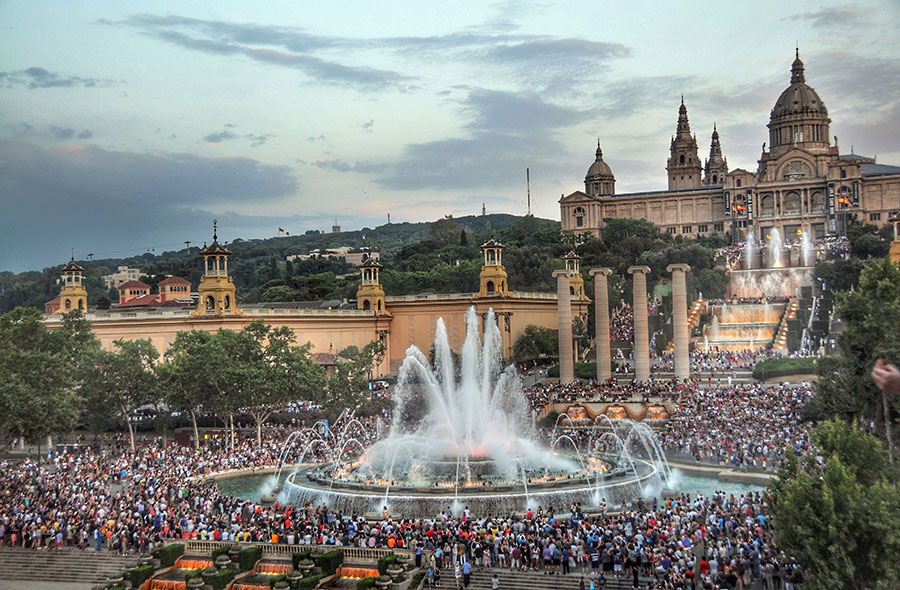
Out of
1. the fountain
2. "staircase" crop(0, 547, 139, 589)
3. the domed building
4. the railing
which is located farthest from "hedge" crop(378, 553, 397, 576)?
the domed building

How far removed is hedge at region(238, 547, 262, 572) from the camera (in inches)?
955

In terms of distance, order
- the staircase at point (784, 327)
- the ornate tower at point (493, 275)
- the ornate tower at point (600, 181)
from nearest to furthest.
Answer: the staircase at point (784, 327), the ornate tower at point (493, 275), the ornate tower at point (600, 181)

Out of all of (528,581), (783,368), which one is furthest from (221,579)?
(783,368)

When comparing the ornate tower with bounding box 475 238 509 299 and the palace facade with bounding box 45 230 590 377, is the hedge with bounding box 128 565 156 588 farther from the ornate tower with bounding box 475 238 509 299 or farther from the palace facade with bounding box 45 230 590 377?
the ornate tower with bounding box 475 238 509 299

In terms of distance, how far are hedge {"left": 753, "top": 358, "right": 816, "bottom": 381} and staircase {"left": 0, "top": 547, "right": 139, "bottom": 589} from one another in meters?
37.5

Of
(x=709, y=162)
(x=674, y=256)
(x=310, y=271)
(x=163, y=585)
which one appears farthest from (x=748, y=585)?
(x=709, y=162)

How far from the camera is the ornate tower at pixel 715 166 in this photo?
513 feet

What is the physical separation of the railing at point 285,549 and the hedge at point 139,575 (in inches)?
53.8

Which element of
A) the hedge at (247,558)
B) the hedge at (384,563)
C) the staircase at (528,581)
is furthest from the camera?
the hedge at (247,558)

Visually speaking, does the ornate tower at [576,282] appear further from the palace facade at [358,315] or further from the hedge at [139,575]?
the hedge at [139,575]

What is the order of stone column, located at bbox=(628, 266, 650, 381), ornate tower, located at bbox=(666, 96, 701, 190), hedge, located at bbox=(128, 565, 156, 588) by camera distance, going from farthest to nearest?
ornate tower, located at bbox=(666, 96, 701, 190), stone column, located at bbox=(628, 266, 650, 381), hedge, located at bbox=(128, 565, 156, 588)

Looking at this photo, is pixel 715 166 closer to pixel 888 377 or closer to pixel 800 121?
pixel 800 121

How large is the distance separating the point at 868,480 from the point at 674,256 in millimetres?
79381

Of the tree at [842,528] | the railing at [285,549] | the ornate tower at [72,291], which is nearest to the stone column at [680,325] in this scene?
the railing at [285,549]
